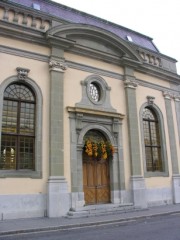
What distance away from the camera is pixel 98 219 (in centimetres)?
1002

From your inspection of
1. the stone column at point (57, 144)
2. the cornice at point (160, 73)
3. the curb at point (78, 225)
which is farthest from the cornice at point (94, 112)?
the curb at point (78, 225)

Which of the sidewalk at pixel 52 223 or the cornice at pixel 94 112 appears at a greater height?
the cornice at pixel 94 112

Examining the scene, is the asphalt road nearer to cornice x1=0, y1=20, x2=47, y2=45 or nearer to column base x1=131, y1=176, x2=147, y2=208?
column base x1=131, y1=176, x2=147, y2=208

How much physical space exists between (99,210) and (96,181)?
169 cm

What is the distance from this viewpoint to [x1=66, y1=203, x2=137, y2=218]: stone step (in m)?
10.7

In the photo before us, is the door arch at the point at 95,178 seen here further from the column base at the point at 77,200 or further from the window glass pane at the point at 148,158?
the window glass pane at the point at 148,158

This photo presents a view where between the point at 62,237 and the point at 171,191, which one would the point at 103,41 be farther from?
the point at 62,237

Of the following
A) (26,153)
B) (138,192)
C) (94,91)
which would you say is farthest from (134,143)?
(26,153)

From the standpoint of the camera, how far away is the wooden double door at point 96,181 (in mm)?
12441

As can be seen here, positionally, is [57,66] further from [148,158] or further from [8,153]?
[148,158]

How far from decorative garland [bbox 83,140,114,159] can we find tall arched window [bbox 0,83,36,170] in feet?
8.32

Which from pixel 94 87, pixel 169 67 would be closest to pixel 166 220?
pixel 94 87

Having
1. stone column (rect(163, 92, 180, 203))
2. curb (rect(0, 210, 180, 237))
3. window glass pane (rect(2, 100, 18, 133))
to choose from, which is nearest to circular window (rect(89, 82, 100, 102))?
window glass pane (rect(2, 100, 18, 133))

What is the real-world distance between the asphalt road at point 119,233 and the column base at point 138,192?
11.3ft
